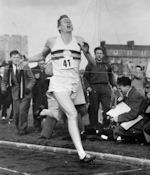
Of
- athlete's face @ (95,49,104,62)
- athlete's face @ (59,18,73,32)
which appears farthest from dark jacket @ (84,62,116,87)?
athlete's face @ (59,18,73,32)

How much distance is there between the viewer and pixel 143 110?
906 centimetres

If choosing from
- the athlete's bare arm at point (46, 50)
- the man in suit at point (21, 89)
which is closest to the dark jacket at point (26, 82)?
the man in suit at point (21, 89)

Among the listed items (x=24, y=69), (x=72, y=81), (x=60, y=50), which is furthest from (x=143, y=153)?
(x=24, y=69)

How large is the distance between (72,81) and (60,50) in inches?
20.9

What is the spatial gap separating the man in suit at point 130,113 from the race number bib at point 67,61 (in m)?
1.53

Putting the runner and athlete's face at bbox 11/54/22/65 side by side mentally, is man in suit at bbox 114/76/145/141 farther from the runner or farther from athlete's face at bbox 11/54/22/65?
athlete's face at bbox 11/54/22/65

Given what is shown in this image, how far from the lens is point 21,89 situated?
1143 centimetres

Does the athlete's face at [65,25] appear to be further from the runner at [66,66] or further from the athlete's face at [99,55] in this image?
the athlete's face at [99,55]

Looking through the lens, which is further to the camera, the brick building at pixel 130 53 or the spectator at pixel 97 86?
the spectator at pixel 97 86

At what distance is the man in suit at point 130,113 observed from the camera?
9062 millimetres

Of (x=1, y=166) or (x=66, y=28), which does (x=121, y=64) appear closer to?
(x=66, y=28)

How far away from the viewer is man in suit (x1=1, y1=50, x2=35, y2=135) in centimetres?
1132

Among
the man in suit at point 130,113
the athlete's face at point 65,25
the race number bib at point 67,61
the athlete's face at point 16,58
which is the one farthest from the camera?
the athlete's face at point 16,58

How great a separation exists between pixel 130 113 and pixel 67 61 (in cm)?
169
